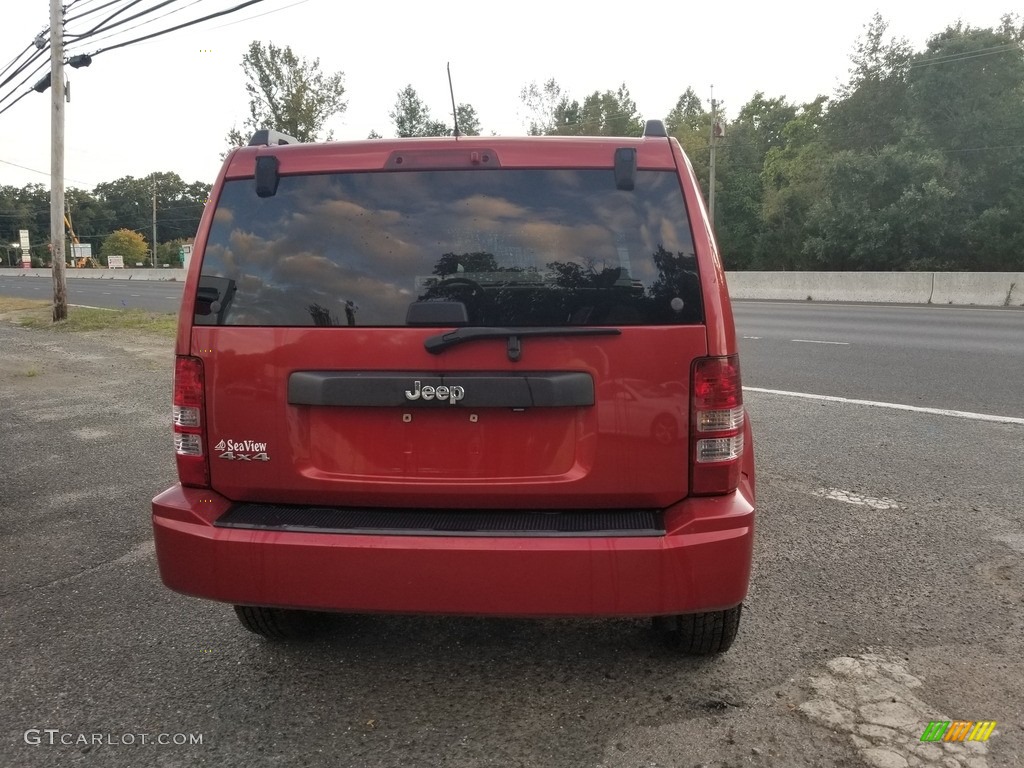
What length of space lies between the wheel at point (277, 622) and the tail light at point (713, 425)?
5.32 ft

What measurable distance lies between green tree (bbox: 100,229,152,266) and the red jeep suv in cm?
11537

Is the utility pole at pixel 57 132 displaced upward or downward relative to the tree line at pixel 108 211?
downward

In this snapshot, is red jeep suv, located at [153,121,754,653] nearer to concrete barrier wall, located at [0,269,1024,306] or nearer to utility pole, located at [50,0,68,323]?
utility pole, located at [50,0,68,323]

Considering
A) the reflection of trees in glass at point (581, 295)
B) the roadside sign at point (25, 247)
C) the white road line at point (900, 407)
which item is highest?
the roadside sign at point (25, 247)

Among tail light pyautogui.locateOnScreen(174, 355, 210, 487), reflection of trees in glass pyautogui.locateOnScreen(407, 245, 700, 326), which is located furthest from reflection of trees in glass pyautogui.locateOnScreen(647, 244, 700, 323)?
tail light pyautogui.locateOnScreen(174, 355, 210, 487)

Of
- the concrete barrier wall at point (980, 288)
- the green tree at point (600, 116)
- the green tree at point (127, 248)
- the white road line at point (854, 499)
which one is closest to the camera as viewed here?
the white road line at point (854, 499)

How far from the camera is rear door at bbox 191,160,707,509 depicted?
8.61 ft

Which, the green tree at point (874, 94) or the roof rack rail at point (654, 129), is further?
the green tree at point (874, 94)

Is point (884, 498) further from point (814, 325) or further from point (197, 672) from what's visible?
point (814, 325)

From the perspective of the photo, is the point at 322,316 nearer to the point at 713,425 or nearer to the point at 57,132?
the point at 713,425

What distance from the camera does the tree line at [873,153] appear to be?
37.2m

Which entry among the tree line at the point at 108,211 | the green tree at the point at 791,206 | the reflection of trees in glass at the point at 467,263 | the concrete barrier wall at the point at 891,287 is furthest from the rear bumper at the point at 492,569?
the tree line at the point at 108,211

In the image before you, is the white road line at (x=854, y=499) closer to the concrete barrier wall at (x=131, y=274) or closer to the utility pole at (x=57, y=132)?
the utility pole at (x=57, y=132)

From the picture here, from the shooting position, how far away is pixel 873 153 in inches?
1727
